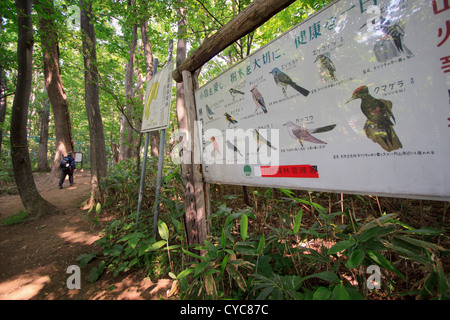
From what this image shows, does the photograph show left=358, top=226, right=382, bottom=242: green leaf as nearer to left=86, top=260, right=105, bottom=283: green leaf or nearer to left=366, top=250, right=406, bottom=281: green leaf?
left=366, top=250, right=406, bottom=281: green leaf

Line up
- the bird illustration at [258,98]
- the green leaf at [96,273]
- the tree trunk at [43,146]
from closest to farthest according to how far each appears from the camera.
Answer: the bird illustration at [258,98] < the green leaf at [96,273] < the tree trunk at [43,146]

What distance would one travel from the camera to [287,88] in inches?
46.6

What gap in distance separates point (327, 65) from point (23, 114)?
5921mm

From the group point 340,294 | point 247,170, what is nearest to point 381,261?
point 340,294

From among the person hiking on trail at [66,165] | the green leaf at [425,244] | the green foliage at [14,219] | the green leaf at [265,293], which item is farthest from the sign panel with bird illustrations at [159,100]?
the person hiking on trail at [66,165]

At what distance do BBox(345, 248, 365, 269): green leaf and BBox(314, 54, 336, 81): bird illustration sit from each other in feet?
3.03

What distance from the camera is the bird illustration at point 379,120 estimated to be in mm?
814

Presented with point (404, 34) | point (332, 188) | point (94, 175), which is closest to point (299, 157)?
point (332, 188)

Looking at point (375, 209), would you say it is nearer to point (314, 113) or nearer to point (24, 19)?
point (314, 113)

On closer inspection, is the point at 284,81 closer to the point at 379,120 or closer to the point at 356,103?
the point at 356,103

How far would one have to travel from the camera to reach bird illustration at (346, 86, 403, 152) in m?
0.81

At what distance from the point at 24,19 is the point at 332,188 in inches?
263

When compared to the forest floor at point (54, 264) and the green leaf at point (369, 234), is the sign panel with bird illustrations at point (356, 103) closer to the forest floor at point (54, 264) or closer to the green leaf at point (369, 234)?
the green leaf at point (369, 234)

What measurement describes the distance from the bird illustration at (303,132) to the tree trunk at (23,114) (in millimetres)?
5670
